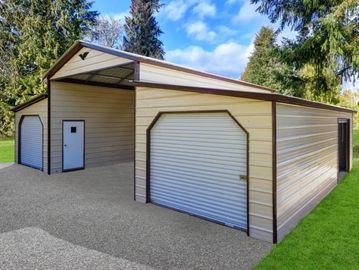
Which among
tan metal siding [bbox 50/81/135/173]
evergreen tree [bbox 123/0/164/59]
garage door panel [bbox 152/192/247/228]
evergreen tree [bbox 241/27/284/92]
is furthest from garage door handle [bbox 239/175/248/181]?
evergreen tree [bbox 241/27/284/92]

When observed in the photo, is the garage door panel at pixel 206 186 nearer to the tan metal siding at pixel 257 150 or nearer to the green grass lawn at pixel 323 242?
the tan metal siding at pixel 257 150

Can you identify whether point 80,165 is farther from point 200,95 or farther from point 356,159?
point 356,159

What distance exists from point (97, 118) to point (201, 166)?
6549mm

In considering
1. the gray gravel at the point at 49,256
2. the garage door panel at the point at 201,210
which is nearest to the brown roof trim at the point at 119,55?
the garage door panel at the point at 201,210

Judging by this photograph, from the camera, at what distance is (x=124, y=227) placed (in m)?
4.67

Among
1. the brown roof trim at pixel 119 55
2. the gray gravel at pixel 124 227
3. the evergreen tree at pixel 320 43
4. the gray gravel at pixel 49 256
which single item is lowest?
the gray gravel at pixel 49 256

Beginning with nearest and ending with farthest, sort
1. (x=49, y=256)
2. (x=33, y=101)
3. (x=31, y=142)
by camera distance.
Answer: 1. (x=49, y=256)
2. (x=33, y=101)
3. (x=31, y=142)

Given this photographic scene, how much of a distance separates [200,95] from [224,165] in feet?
4.38

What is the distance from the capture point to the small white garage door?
979 cm

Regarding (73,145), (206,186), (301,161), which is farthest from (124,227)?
(73,145)

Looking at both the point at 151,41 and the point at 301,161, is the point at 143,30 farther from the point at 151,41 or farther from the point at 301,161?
the point at 301,161

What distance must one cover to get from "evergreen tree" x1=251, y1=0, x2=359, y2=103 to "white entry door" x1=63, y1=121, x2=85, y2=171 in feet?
32.5

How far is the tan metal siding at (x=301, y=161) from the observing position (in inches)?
167

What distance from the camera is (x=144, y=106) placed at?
607 centimetres
